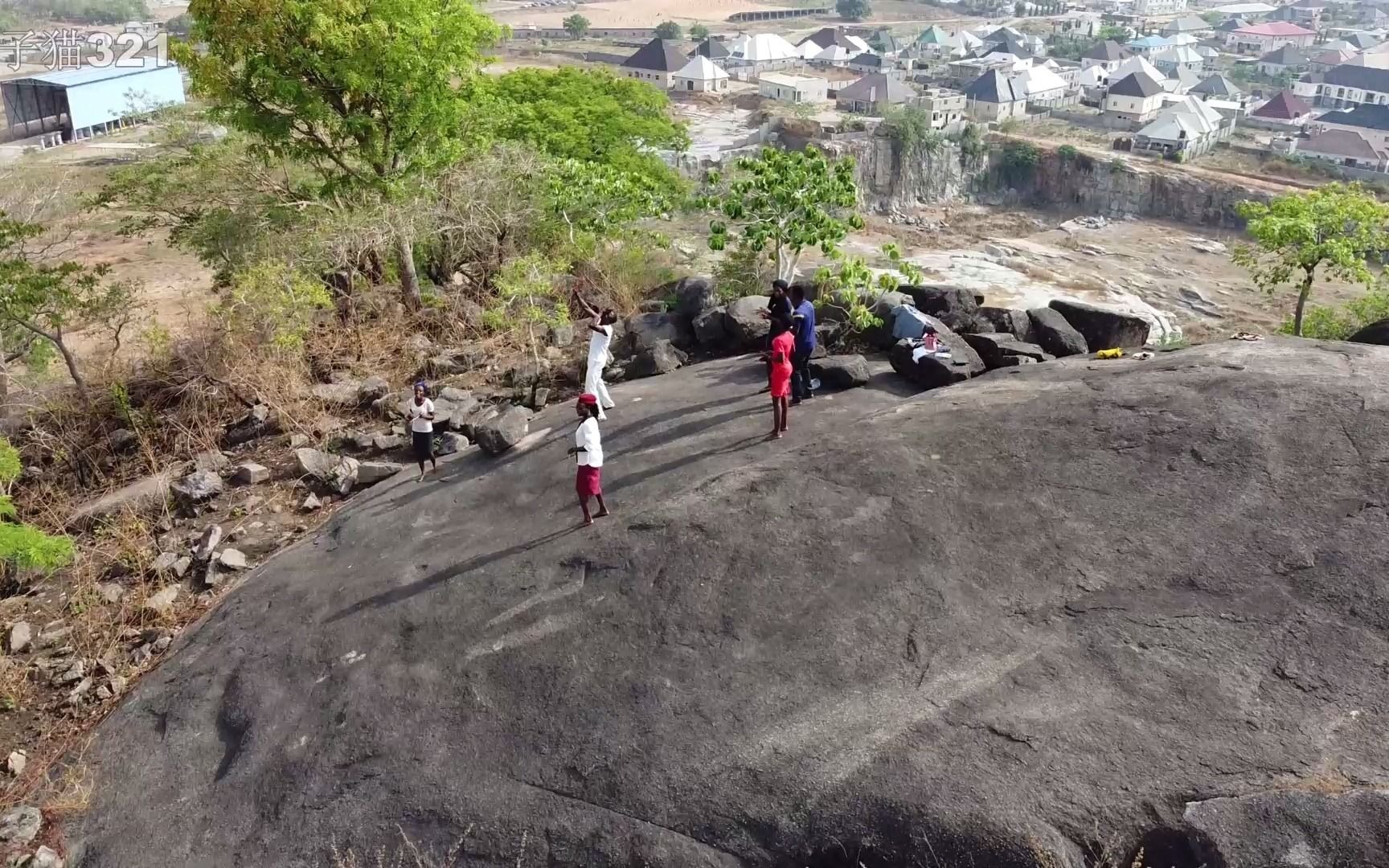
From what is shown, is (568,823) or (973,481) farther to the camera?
(973,481)

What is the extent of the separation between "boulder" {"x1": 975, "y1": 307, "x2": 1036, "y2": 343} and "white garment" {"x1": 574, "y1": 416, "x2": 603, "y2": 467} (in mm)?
8071

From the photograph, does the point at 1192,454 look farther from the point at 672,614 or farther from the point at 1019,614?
the point at 672,614

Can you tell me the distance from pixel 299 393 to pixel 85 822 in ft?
29.8

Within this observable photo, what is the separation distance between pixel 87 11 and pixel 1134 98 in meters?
121

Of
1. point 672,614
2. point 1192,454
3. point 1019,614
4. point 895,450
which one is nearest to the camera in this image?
point 1019,614

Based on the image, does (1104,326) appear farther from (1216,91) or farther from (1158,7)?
(1158,7)

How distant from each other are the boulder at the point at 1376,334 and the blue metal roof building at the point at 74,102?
62113 mm

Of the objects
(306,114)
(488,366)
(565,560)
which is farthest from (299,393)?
(565,560)

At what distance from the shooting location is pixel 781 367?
11.3m

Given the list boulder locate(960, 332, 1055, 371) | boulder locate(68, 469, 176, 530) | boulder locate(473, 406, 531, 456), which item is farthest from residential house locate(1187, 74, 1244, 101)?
boulder locate(68, 469, 176, 530)

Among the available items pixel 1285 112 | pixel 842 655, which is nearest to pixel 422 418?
pixel 842 655

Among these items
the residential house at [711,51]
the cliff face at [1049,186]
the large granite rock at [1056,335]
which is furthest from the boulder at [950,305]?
the residential house at [711,51]

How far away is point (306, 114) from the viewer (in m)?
17.9

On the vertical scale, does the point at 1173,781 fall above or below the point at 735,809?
above
